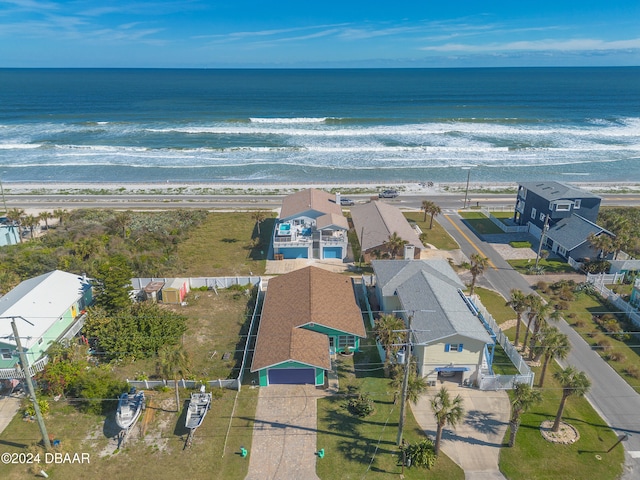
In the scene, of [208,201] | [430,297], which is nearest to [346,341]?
[430,297]

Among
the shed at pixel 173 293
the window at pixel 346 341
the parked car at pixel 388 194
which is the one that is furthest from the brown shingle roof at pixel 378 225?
the shed at pixel 173 293

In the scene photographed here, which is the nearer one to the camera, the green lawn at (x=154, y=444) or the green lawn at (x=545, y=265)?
the green lawn at (x=154, y=444)

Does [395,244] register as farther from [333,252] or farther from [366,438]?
[366,438]

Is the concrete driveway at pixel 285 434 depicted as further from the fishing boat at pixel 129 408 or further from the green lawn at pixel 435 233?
the green lawn at pixel 435 233

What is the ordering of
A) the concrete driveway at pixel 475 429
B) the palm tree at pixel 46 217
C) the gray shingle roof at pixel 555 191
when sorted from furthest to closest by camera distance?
the palm tree at pixel 46 217 → the gray shingle roof at pixel 555 191 → the concrete driveway at pixel 475 429

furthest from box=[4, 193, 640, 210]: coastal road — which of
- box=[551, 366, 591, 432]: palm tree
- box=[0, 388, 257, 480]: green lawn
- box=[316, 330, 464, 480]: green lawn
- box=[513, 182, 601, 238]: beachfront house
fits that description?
box=[551, 366, 591, 432]: palm tree

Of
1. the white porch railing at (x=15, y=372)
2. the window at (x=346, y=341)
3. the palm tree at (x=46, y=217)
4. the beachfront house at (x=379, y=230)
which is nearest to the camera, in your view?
the white porch railing at (x=15, y=372)

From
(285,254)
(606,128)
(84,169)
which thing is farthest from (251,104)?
(285,254)

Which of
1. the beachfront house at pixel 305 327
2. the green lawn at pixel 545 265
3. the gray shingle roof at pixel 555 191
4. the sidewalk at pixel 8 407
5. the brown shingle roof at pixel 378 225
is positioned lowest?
the sidewalk at pixel 8 407
